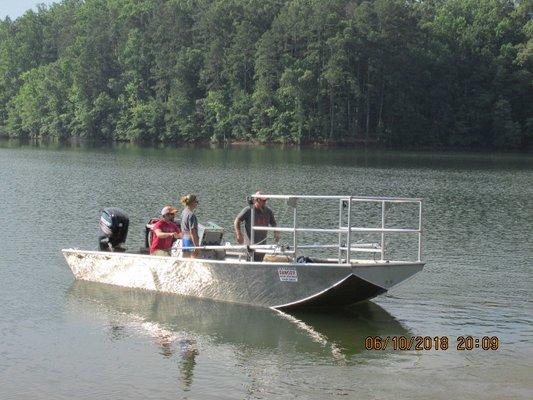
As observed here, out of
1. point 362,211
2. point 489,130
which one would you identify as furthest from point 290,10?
point 362,211

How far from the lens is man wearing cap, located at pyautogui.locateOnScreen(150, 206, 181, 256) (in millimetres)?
18888

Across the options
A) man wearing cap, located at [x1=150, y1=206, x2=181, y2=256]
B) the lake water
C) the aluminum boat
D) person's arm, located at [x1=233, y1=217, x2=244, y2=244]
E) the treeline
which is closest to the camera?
the lake water

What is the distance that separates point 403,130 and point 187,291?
9459 centimetres

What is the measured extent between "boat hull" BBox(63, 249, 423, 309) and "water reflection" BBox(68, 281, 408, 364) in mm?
225

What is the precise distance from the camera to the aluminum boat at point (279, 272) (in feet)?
53.5

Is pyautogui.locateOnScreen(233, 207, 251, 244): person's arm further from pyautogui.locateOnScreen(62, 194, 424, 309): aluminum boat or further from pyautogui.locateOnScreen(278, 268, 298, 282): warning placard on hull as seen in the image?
pyautogui.locateOnScreen(278, 268, 298, 282): warning placard on hull

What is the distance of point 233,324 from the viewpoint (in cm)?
1636

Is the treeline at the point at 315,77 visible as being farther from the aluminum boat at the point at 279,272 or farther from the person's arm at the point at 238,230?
the person's arm at the point at 238,230

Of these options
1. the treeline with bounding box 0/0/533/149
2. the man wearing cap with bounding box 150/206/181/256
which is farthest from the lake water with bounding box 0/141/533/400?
the treeline with bounding box 0/0/533/149

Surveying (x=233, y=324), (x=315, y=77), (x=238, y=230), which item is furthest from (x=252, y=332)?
(x=315, y=77)

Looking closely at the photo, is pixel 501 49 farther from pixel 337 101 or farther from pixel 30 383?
pixel 30 383

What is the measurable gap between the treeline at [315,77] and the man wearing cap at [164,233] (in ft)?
289
